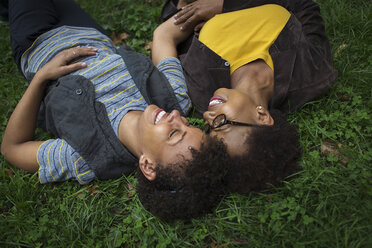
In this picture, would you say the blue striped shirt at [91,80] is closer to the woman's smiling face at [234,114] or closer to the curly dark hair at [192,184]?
the woman's smiling face at [234,114]

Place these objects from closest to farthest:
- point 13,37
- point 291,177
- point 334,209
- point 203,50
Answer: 1. point 334,209
2. point 291,177
3. point 203,50
4. point 13,37

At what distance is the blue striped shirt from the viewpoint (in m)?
2.80

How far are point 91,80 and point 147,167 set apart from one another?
47.6 inches

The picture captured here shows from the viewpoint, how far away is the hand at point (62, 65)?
313cm

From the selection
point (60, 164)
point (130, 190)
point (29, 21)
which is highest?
point (29, 21)

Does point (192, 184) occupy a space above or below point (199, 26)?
below

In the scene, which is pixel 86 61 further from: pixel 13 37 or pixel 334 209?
pixel 334 209

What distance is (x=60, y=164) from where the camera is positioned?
278 centimetres

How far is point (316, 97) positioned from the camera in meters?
3.17

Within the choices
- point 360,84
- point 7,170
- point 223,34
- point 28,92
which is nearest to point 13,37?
point 28,92

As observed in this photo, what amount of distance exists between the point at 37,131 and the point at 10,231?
122 cm

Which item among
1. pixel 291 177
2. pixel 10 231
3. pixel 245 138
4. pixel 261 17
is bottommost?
pixel 10 231

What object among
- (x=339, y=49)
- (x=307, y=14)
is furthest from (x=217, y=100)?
(x=339, y=49)

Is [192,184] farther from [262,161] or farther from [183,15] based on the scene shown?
[183,15]
